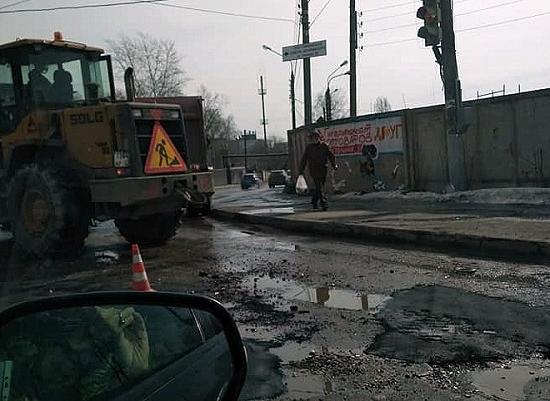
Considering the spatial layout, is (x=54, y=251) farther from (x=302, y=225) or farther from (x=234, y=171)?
(x=234, y=171)

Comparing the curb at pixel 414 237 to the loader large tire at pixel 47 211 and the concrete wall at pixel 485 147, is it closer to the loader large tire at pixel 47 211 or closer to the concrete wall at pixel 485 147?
the loader large tire at pixel 47 211

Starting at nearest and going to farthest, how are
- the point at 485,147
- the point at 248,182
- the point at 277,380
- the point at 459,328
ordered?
the point at 277,380 → the point at 459,328 → the point at 485,147 → the point at 248,182

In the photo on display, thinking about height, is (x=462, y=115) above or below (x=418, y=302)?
above

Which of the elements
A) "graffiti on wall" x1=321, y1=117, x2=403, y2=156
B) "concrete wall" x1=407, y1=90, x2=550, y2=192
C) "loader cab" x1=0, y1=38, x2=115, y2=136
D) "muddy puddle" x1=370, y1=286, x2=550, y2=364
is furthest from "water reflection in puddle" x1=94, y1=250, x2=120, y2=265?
"graffiti on wall" x1=321, y1=117, x2=403, y2=156

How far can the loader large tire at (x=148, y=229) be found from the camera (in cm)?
1099

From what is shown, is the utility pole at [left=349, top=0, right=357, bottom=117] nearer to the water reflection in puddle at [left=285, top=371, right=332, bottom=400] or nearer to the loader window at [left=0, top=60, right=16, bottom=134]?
the loader window at [left=0, top=60, right=16, bottom=134]

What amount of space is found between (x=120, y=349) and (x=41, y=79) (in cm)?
922

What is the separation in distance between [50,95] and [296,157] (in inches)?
Result: 518

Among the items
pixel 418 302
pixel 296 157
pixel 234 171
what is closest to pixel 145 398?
pixel 418 302

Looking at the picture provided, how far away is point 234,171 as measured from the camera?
5881cm

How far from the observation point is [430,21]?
46.1 ft

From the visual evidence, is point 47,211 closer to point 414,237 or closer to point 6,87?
point 6,87

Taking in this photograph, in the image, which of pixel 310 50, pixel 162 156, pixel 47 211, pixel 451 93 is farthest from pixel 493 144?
pixel 310 50

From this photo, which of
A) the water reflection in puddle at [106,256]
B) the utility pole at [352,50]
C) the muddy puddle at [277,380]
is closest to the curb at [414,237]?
the water reflection in puddle at [106,256]
